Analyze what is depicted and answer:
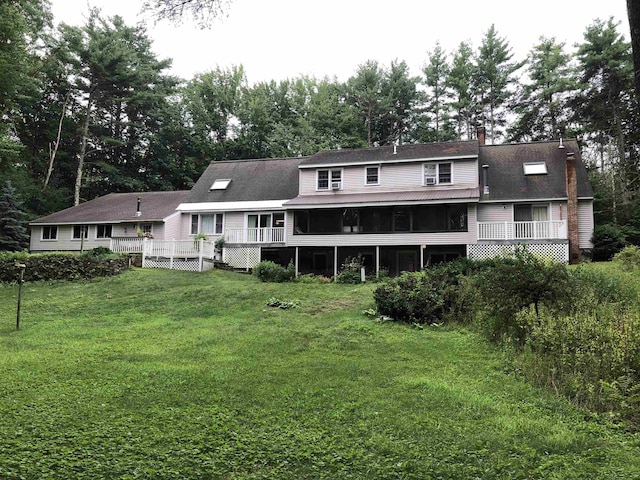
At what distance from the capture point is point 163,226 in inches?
962

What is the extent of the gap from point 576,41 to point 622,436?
35179 mm

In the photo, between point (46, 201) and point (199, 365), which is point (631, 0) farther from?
point (46, 201)

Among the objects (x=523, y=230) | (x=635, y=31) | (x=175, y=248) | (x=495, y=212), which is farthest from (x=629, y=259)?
(x=175, y=248)

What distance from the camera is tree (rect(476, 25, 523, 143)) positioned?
35438 mm

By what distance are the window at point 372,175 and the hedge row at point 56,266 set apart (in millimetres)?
12326

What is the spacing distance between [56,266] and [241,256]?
783 cm

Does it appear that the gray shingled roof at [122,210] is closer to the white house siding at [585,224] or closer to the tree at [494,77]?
the white house siding at [585,224]

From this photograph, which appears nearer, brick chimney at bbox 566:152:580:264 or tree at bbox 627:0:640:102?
tree at bbox 627:0:640:102

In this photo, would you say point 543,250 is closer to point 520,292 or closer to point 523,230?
point 523,230

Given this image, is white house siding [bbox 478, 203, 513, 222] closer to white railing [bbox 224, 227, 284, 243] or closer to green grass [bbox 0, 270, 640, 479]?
white railing [bbox 224, 227, 284, 243]

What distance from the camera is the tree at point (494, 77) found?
35.4 metres

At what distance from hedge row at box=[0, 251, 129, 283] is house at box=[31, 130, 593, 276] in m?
3.26

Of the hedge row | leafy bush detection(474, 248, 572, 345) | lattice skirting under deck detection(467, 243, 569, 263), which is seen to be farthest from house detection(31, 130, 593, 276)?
leafy bush detection(474, 248, 572, 345)

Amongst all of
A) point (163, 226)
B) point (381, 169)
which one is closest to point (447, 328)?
point (381, 169)
